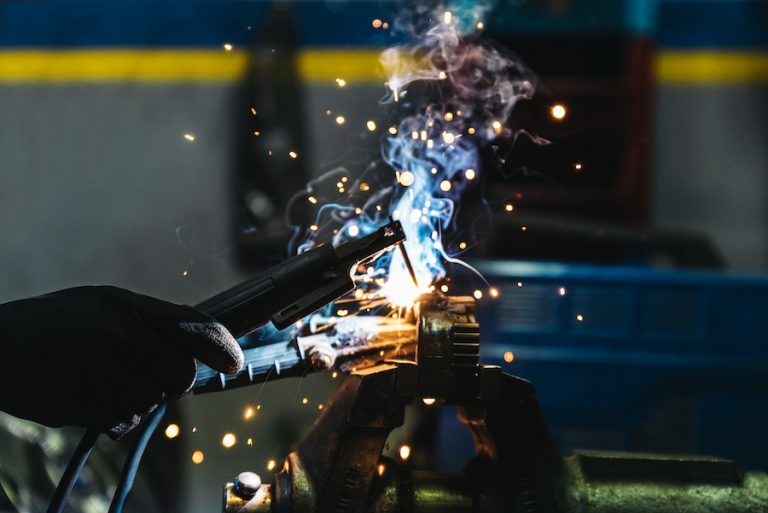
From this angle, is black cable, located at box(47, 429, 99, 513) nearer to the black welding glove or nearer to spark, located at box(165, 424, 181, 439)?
the black welding glove

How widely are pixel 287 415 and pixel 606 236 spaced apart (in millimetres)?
1842

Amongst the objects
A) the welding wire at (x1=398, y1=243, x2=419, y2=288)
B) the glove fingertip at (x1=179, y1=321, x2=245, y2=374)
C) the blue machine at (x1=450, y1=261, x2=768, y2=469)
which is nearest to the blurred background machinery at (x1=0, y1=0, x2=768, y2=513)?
the blue machine at (x1=450, y1=261, x2=768, y2=469)

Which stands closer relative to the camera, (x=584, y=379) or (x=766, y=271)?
(x=584, y=379)

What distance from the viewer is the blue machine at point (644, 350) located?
10.8 ft

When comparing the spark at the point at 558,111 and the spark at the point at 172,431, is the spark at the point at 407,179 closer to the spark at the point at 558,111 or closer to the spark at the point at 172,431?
the spark at the point at 558,111

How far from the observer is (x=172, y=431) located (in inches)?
145

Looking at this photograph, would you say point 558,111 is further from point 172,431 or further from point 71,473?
point 71,473

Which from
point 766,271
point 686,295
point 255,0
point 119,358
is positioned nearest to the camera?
point 119,358

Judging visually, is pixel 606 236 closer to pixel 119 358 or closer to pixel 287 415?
pixel 287 415

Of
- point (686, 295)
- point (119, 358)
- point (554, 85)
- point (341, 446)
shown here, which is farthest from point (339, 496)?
point (554, 85)

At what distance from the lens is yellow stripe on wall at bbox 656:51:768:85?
3.91 meters

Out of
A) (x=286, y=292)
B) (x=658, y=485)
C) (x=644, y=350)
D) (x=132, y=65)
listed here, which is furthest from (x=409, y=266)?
(x=132, y=65)

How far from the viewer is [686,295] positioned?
3.30 metres

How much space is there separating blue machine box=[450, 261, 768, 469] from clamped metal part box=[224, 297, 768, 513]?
177 centimetres
